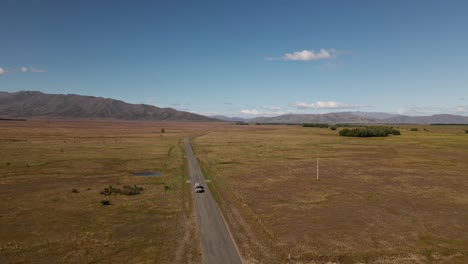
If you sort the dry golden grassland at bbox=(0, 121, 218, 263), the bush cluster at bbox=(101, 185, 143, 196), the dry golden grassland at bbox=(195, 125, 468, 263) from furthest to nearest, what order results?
the bush cluster at bbox=(101, 185, 143, 196) < the dry golden grassland at bbox=(195, 125, 468, 263) < the dry golden grassland at bbox=(0, 121, 218, 263)

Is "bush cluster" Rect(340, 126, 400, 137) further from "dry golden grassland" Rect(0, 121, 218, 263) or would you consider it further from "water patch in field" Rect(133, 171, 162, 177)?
"water patch in field" Rect(133, 171, 162, 177)

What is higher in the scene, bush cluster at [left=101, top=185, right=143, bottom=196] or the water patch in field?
bush cluster at [left=101, top=185, right=143, bottom=196]

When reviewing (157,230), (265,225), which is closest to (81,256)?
(157,230)

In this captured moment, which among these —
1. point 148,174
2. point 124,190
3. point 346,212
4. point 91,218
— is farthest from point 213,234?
point 148,174

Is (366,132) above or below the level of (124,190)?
above

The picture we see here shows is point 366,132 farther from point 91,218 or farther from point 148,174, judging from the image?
point 91,218

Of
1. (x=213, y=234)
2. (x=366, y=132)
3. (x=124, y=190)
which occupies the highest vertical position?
(x=366, y=132)

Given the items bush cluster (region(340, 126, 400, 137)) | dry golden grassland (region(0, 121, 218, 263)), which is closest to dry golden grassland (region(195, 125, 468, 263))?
dry golden grassland (region(0, 121, 218, 263))

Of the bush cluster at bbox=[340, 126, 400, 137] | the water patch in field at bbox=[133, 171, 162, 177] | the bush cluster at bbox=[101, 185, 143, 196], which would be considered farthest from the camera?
the bush cluster at bbox=[340, 126, 400, 137]

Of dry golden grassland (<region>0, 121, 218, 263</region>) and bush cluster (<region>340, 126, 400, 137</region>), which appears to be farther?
bush cluster (<region>340, 126, 400, 137</region>)

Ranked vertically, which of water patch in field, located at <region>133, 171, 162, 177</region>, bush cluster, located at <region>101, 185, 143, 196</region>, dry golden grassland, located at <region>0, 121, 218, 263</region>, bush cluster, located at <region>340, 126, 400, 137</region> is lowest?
water patch in field, located at <region>133, 171, 162, 177</region>
